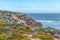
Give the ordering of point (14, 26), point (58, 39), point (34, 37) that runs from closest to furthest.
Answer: point (34, 37)
point (58, 39)
point (14, 26)

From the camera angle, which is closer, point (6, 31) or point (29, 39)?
point (29, 39)

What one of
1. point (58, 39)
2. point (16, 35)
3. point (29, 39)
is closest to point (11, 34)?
point (16, 35)

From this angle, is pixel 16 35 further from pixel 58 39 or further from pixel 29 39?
pixel 58 39

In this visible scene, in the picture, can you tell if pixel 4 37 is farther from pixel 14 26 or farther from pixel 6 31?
pixel 14 26

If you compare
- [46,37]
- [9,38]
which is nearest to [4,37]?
[9,38]

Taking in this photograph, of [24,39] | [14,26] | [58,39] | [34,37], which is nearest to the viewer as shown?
[24,39]

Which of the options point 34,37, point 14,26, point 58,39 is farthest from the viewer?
point 14,26

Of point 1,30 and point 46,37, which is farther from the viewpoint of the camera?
point 1,30

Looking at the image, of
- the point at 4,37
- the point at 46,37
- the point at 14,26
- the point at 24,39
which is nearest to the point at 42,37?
the point at 46,37

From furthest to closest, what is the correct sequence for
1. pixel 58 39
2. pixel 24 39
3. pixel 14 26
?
pixel 14 26 < pixel 58 39 < pixel 24 39
